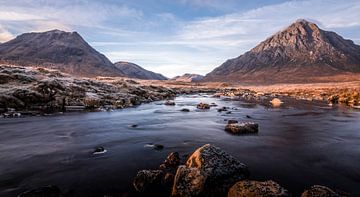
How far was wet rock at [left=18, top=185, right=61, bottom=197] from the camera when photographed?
30.1ft

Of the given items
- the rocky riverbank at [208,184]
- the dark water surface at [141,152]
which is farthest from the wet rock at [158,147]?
the rocky riverbank at [208,184]

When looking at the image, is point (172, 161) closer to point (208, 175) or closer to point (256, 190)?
point (208, 175)

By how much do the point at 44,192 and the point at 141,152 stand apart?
21.1 feet

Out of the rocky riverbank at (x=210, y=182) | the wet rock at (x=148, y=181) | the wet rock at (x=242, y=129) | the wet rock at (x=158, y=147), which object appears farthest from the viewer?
the wet rock at (x=242, y=129)

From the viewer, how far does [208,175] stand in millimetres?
9430

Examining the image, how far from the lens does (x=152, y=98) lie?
195ft

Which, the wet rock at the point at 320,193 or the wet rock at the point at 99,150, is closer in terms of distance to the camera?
the wet rock at the point at 320,193

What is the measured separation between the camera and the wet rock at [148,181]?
9.94 metres

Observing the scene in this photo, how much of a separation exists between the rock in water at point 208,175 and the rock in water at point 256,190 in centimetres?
65

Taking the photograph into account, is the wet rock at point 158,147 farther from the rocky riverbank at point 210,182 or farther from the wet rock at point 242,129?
the wet rock at point 242,129

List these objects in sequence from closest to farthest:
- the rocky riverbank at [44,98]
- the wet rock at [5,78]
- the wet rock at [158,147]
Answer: the wet rock at [158,147]
the rocky riverbank at [44,98]
the wet rock at [5,78]

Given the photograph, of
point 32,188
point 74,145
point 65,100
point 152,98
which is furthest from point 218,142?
point 152,98

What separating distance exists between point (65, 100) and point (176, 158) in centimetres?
3035

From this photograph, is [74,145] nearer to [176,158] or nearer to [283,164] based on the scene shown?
[176,158]
